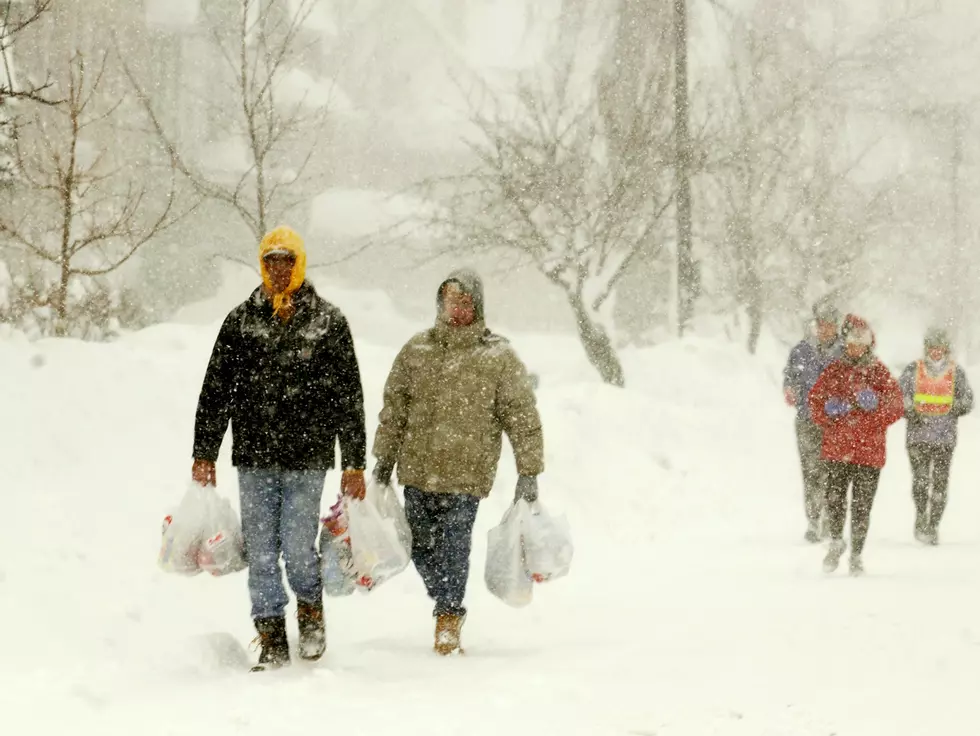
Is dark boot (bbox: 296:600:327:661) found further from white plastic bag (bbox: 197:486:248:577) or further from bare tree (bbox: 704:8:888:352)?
bare tree (bbox: 704:8:888:352)

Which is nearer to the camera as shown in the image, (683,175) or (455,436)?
(455,436)

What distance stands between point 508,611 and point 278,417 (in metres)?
2.86

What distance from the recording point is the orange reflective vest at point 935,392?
1015cm

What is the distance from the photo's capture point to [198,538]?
511cm

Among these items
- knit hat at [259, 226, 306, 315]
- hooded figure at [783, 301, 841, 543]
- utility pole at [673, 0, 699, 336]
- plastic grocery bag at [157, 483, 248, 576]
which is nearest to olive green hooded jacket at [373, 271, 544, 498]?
knit hat at [259, 226, 306, 315]

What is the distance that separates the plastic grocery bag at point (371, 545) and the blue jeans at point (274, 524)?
0.75 ft

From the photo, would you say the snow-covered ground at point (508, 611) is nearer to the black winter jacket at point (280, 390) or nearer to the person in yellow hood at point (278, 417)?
the person in yellow hood at point (278, 417)

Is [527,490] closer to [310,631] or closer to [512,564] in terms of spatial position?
[512,564]

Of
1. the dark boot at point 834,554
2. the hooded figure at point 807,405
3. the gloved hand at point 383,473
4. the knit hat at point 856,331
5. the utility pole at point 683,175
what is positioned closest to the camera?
the gloved hand at point 383,473

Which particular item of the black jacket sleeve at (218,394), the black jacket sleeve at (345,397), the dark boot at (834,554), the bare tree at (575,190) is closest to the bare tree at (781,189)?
the bare tree at (575,190)

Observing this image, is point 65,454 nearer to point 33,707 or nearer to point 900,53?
point 33,707

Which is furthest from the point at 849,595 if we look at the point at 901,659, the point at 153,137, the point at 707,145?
the point at 153,137

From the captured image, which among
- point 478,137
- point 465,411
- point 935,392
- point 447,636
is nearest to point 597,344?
point 935,392

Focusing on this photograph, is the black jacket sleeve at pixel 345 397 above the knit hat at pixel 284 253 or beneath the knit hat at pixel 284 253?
beneath
